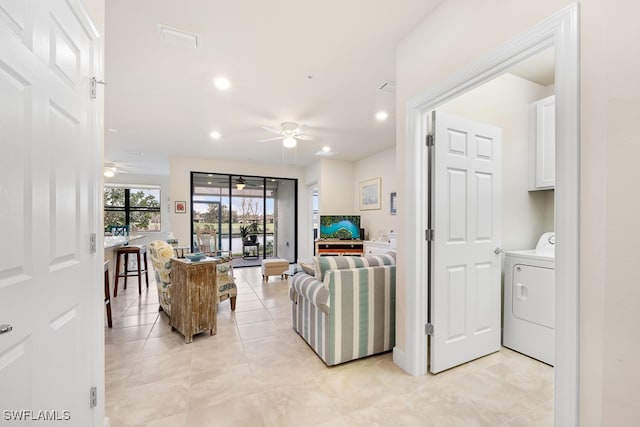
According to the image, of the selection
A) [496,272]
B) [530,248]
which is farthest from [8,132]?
[530,248]

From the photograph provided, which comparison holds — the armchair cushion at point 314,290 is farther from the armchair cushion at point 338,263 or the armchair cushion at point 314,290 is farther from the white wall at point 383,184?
the white wall at point 383,184

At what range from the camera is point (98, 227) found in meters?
1.42

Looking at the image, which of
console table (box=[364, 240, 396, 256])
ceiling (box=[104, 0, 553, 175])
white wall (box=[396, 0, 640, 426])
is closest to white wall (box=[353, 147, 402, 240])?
console table (box=[364, 240, 396, 256])

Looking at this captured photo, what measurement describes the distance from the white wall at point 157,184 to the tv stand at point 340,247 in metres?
5.20

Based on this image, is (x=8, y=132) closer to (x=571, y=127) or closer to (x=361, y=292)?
(x=571, y=127)

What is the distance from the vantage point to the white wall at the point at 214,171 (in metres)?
6.29

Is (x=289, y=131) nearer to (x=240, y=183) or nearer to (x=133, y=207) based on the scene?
(x=240, y=183)

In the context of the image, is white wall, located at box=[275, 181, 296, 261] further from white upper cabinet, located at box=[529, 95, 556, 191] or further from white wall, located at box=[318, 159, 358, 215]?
white upper cabinet, located at box=[529, 95, 556, 191]

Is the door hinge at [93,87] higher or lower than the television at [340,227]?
higher

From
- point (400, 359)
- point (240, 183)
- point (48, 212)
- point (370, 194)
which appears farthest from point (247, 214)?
point (48, 212)

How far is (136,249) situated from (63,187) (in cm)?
388

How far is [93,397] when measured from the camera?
53.0 inches

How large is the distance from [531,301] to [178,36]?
3788 millimetres

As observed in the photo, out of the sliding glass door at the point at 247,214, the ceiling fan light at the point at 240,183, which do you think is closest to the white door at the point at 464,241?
the sliding glass door at the point at 247,214
